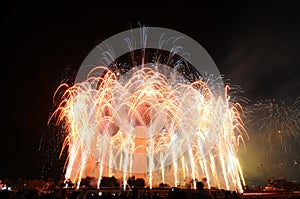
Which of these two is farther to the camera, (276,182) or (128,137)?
(276,182)

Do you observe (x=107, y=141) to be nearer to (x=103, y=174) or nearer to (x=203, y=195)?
(x=103, y=174)

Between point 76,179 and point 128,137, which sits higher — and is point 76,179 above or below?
below

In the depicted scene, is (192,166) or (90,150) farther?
(90,150)

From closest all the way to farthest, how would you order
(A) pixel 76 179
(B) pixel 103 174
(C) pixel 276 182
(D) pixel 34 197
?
(D) pixel 34 197 → (A) pixel 76 179 → (B) pixel 103 174 → (C) pixel 276 182

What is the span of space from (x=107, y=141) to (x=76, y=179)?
8.22 metres

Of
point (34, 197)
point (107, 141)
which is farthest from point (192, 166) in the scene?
point (34, 197)

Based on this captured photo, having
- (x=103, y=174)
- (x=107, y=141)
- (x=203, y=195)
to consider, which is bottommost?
(x=203, y=195)

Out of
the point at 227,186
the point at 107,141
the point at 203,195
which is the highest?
the point at 107,141

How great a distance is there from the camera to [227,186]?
106ft

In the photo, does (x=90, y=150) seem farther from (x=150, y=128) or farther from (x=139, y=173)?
(x=139, y=173)

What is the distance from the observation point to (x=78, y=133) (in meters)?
28.2

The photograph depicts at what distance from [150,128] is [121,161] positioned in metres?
5.89

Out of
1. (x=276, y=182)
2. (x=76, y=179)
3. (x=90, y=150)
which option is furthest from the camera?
(x=276, y=182)

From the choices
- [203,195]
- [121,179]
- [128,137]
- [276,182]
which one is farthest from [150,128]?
[276,182]
